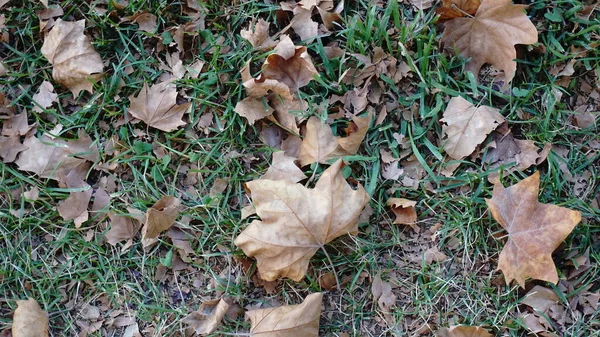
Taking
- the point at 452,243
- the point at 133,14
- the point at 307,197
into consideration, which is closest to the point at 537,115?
the point at 452,243

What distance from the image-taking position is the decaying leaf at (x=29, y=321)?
8.36ft

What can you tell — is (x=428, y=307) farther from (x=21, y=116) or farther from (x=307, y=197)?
(x=21, y=116)

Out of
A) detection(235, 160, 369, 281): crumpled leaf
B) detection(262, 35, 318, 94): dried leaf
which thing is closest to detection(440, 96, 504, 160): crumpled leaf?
detection(235, 160, 369, 281): crumpled leaf

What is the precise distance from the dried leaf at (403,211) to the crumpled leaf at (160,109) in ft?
3.35

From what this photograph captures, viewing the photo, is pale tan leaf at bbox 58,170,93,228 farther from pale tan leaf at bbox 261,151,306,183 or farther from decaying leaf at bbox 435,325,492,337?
decaying leaf at bbox 435,325,492,337

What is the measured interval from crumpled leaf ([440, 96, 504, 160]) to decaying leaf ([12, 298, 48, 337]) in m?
1.92

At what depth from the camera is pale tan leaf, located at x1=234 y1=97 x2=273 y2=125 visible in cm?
269

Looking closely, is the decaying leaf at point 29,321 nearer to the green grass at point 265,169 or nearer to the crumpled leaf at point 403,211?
the green grass at point 265,169

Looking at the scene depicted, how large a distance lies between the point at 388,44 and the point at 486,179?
75 cm

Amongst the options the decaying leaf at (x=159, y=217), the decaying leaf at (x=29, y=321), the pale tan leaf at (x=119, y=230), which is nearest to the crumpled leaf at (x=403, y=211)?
the decaying leaf at (x=159, y=217)

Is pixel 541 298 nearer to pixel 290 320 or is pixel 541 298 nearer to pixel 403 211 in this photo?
pixel 403 211

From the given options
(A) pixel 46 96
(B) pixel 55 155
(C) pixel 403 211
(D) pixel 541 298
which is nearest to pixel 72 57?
(A) pixel 46 96

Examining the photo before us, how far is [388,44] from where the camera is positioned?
2738 millimetres

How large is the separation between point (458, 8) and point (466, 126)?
532 millimetres
